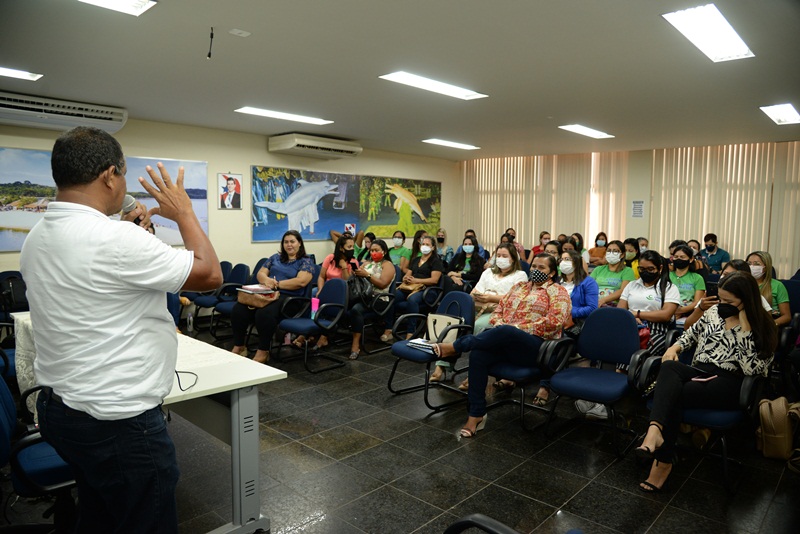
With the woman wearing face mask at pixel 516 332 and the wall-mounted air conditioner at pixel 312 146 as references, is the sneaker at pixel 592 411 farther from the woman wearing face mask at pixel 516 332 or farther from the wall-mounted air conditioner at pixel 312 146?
the wall-mounted air conditioner at pixel 312 146

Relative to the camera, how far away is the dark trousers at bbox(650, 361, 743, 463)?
Result: 2.94 m

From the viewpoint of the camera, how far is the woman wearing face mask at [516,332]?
374cm

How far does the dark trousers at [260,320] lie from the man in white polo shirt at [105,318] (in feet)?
13.2

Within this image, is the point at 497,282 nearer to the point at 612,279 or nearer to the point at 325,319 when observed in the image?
the point at 612,279

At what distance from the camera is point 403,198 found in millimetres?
10602

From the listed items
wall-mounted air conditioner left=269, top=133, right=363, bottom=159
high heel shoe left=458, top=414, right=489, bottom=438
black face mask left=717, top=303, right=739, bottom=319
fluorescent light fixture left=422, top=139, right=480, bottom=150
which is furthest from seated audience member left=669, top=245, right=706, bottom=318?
wall-mounted air conditioner left=269, top=133, right=363, bottom=159

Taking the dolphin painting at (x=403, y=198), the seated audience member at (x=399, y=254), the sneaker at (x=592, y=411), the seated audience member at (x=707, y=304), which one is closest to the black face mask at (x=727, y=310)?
the seated audience member at (x=707, y=304)

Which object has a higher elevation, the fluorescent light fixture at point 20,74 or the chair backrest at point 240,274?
the fluorescent light fixture at point 20,74

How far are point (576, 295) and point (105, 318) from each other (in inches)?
158

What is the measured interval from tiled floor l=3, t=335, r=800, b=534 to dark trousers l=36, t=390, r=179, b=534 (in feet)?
→ 3.92

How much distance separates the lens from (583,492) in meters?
2.93

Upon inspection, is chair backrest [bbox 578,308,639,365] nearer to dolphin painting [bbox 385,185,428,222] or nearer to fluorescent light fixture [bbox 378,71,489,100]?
fluorescent light fixture [bbox 378,71,489,100]

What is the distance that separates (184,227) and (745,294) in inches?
122

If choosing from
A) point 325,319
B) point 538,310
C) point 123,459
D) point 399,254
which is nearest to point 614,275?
point 538,310
